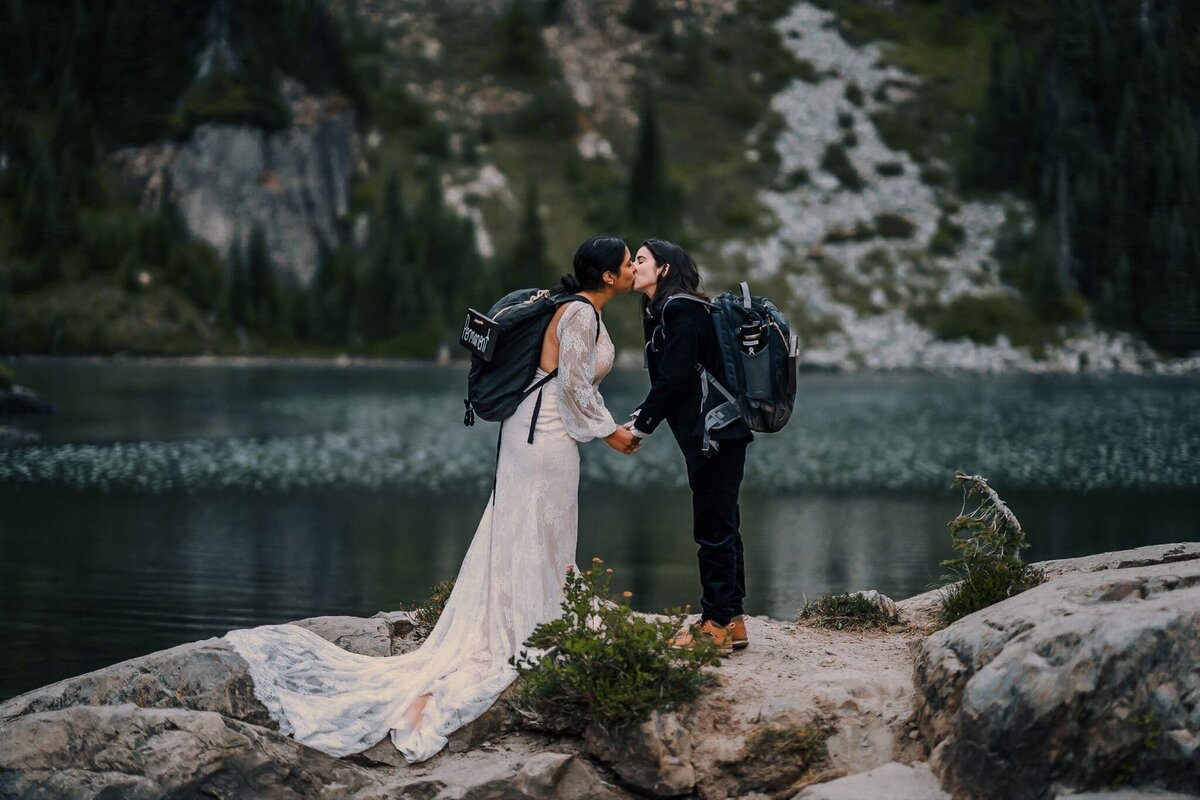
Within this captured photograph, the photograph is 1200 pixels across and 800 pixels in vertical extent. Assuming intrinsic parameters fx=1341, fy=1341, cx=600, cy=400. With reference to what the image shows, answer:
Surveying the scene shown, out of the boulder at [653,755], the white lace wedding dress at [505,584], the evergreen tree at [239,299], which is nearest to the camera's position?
the boulder at [653,755]

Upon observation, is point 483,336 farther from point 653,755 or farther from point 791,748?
point 791,748

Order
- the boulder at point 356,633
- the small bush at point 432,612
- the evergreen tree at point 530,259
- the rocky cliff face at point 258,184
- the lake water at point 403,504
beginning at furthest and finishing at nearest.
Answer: the rocky cliff face at point 258,184
the evergreen tree at point 530,259
the lake water at point 403,504
the small bush at point 432,612
the boulder at point 356,633

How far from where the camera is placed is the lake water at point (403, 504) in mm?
21000

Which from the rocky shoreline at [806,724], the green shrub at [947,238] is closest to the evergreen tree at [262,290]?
the green shrub at [947,238]

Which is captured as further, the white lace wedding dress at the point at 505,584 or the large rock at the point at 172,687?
the white lace wedding dress at the point at 505,584

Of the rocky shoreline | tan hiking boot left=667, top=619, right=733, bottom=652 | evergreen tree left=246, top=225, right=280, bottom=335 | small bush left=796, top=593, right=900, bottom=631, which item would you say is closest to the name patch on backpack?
tan hiking boot left=667, top=619, right=733, bottom=652

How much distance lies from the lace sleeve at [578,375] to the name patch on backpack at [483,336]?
455mm

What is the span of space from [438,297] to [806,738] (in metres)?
116

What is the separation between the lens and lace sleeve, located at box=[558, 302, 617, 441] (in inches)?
362

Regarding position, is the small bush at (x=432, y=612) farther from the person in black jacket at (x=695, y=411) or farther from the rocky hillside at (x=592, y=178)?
the rocky hillside at (x=592, y=178)

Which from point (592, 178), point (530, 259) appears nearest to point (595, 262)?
point (530, 259)

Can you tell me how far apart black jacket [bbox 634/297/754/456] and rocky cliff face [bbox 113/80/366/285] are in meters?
126

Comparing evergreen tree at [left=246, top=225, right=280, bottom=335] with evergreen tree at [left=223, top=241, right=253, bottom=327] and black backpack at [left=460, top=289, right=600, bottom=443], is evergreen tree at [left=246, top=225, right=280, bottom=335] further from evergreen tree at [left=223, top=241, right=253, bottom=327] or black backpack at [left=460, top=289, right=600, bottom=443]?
black backpack at [left=460, top=289, right=600, bottom=443]

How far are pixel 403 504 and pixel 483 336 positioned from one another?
25938mm
